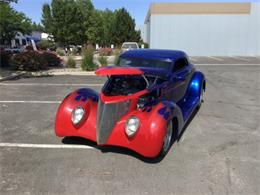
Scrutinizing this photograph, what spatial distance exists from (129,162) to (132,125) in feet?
1.83

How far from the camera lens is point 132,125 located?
514 centimetres

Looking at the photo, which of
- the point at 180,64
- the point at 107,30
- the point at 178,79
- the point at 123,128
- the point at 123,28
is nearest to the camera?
the point at 123,128

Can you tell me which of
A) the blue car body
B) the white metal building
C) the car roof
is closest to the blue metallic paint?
the blue car body

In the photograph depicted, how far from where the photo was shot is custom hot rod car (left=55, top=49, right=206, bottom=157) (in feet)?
16.6

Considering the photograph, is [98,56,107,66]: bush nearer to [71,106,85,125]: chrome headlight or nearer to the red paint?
the red paint

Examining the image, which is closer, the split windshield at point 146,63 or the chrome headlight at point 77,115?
the chrome headlight at point 77,115

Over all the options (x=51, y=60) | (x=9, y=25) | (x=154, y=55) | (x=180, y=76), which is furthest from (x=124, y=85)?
(x=9, y=25)

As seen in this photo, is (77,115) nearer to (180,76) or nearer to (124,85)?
(124,85)

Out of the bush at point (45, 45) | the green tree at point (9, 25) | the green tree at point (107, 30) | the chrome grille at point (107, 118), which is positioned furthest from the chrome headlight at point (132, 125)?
the green tree at point (107, 30)

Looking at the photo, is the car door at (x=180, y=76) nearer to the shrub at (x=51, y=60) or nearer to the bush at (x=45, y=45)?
the shrub at (x=51, y=60)

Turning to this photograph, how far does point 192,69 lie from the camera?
8695 mm

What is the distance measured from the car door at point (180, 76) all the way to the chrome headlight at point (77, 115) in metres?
2.02

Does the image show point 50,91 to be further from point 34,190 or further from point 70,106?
point 34,190

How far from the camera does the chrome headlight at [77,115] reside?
18.7 ft
